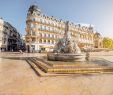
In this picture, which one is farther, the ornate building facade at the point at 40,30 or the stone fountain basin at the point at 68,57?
the ornate building facade at the point at 40,30

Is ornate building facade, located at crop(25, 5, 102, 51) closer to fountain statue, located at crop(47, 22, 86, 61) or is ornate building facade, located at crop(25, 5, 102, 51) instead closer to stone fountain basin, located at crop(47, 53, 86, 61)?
fountain statue, located at crop(47, 22, 86, 61)

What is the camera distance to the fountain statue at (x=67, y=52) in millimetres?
13973

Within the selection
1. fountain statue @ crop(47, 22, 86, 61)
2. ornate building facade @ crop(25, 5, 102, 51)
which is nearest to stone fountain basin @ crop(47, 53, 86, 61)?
fountain statue @ crop(47, 22, 86, 61)

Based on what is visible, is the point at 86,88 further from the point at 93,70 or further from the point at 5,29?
the point at 5,29

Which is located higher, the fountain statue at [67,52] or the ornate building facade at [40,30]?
the ornate building facade at [40,30]

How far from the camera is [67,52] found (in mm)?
15555

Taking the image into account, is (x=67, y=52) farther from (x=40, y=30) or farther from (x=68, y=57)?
(x=40, y=30)

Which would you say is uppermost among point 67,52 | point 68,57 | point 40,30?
point 40,30

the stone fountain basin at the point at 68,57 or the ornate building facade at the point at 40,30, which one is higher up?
the ornate building facade at the point at 40,30

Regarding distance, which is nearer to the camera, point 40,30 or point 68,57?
point 68,57

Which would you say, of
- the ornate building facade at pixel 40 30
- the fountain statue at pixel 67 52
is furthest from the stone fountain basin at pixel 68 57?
the ornate building facade at pixel 40 30

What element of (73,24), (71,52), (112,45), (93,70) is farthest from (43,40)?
(112,45)

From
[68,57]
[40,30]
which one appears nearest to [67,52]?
[68,57]

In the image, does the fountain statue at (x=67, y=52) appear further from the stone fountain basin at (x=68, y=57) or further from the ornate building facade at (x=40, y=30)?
the ornate building facade at (x=40, y=30)
